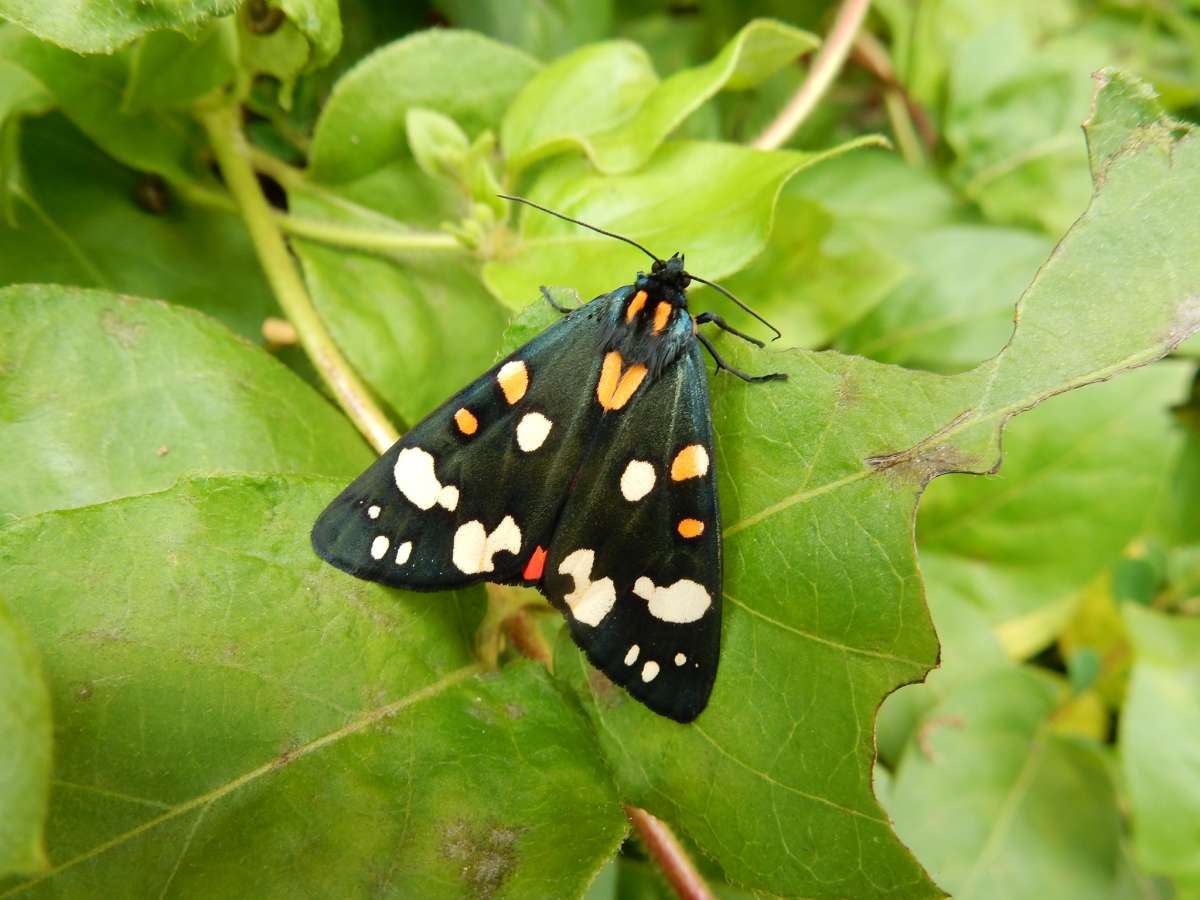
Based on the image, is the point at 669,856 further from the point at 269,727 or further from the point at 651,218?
the point at 651,218

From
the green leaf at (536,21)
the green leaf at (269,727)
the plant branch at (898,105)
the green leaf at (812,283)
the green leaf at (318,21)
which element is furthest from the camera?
the plant branch at (898,105)

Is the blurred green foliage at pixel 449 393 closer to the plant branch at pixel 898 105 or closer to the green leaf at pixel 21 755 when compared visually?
the green leaf at pixel 21 755

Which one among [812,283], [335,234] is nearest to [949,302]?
[812,283]

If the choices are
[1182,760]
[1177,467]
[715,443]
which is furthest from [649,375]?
[1177,467]

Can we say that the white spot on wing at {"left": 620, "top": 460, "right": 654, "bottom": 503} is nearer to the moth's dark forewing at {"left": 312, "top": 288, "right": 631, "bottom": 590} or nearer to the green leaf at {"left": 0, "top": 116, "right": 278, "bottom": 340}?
the moth's dark forewing at {"left": 312, "top": 288, "right": 631, "bottom": 590}

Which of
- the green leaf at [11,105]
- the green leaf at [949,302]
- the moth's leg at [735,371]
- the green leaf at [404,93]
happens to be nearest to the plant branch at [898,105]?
the green leaf at [949,302]

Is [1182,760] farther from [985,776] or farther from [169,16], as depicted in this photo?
[169,16]
